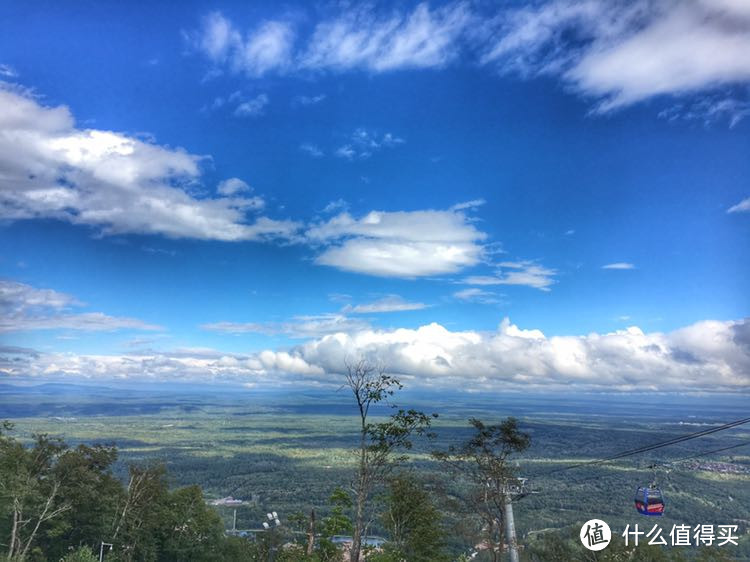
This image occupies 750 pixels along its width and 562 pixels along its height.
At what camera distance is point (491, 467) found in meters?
18.3

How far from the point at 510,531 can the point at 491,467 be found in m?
3.08

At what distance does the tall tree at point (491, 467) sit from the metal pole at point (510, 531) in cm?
97

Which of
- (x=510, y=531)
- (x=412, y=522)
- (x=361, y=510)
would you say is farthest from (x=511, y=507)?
(x=412, y=522)

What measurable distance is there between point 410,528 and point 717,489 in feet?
202

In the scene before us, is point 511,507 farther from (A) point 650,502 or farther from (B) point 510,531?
(A) point 650,502

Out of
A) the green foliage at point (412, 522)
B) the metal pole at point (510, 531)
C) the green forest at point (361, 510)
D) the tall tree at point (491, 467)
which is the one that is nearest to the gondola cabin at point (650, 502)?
the green forest at point (361, 510)

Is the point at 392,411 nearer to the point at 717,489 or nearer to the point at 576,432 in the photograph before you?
the point at 717,489

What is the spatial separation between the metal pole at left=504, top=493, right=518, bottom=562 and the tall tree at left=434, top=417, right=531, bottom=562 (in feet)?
3.19

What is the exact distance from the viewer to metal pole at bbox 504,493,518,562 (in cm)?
1466

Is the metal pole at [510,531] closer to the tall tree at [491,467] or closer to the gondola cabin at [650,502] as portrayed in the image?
the tall tree at [491,467]

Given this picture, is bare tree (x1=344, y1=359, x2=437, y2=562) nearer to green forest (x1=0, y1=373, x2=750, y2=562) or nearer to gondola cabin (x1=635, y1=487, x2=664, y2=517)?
green forest (x1=0, y1=373, x2=750, y2=562)

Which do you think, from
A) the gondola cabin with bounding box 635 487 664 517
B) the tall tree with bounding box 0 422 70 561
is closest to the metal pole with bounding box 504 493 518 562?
the gondola cabin with bounding box 635 487 664 517

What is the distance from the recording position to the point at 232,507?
62438mm

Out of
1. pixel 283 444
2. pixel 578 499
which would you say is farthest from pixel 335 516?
pixel 283 444
